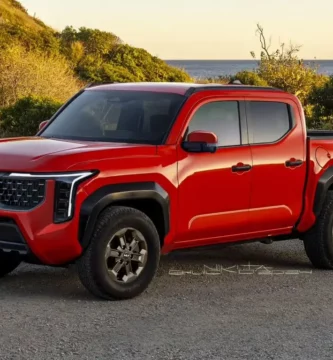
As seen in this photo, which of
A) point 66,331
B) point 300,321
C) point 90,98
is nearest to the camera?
point 66,331

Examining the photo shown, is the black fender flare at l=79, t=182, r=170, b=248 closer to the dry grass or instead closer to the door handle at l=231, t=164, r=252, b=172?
the door handle at l=231, t=164, r=252, b=172

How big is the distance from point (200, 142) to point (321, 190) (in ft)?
5.83

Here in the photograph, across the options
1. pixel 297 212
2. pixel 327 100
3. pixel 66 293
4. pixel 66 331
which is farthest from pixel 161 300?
pixel 327 100

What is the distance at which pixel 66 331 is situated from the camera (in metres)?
6.38

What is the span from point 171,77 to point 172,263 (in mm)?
31234

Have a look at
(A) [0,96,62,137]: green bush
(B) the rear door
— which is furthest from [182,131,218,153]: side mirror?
(A) [0,96,62,137]: green bush

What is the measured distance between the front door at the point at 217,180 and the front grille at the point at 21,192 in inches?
49.8

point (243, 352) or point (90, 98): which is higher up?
point (90, 98)

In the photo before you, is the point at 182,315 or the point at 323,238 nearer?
the point at 182,315

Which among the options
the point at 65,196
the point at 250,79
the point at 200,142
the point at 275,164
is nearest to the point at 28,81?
the point at 250,79

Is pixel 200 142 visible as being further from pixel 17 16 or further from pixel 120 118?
pixel 17 16

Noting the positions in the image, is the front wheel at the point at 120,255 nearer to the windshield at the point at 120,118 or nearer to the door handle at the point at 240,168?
the windshield at the point at 120,118

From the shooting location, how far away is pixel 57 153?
717 centimetres

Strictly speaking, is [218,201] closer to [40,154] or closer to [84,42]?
[40,154]
